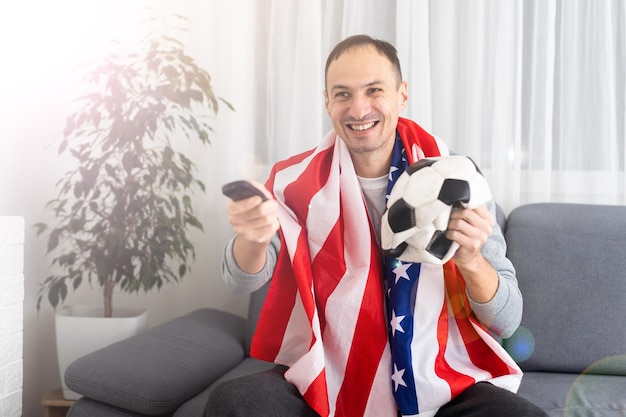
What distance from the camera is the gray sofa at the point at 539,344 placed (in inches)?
62.6

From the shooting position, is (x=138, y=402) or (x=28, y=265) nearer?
(x=138, y=402)

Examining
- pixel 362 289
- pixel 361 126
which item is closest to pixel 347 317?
pixel 362 289

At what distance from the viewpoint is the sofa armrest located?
1.58 meters

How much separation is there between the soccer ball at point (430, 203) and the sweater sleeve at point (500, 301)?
8.5 inches

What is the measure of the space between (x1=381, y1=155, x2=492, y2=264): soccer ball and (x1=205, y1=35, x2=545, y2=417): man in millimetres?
39

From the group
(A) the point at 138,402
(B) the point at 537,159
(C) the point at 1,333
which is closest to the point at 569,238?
(B) the point at 537,159

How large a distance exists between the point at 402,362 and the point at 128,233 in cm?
119

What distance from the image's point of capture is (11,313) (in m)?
1.87

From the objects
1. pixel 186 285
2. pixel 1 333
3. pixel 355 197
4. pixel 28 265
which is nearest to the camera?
pixel 355 197

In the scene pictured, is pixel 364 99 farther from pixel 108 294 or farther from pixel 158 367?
pixel 108 294

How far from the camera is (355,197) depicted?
1.54m

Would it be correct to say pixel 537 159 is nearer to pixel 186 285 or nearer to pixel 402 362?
pixel 402 362

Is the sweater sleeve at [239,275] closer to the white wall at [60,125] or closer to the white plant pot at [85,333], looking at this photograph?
the white plant pot at [85,333]

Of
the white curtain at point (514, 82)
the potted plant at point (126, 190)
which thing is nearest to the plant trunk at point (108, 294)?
the potted plant at point (126, 190)
